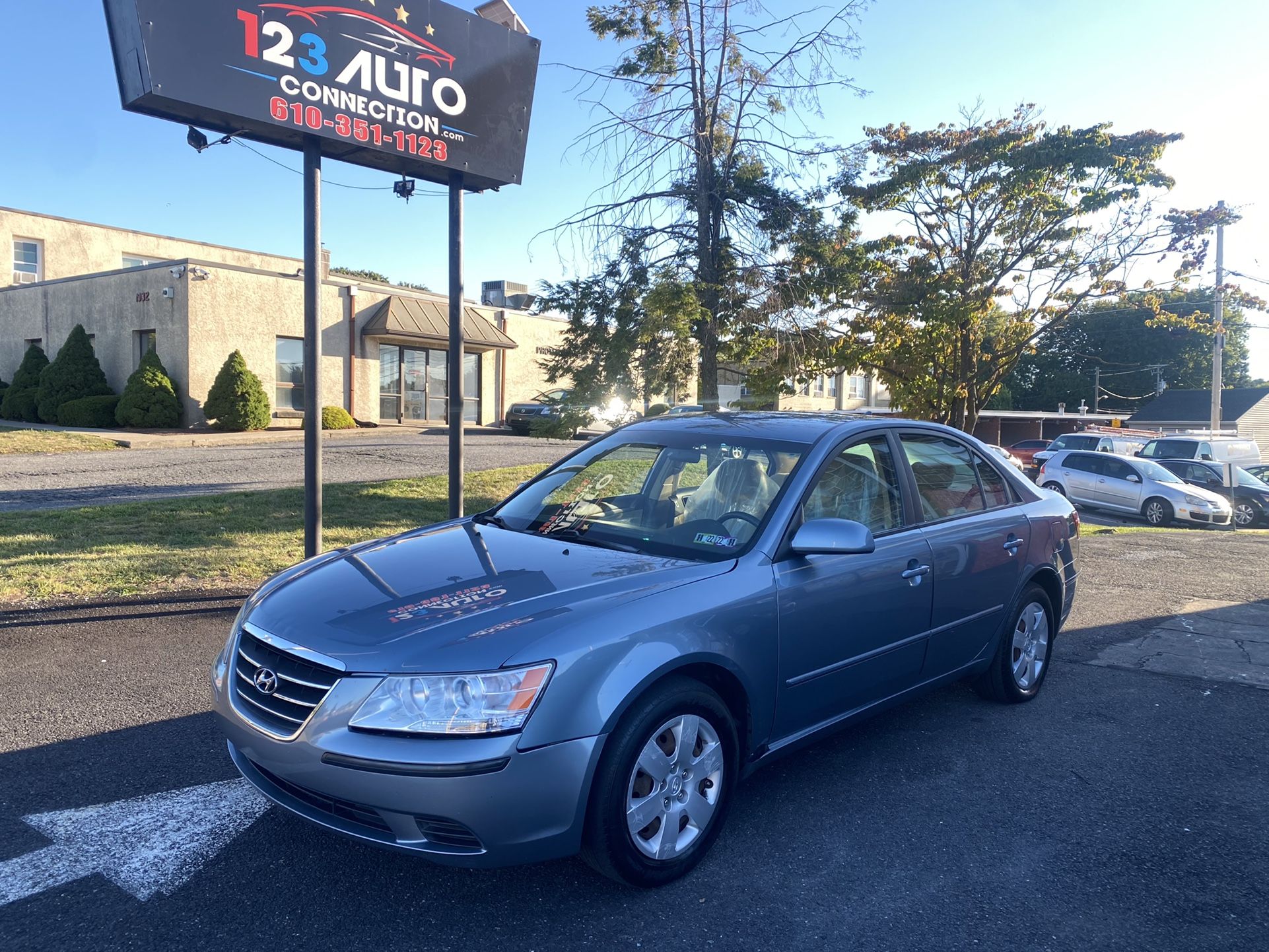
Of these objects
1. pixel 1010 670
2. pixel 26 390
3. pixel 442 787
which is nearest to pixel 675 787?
pixel 442 787

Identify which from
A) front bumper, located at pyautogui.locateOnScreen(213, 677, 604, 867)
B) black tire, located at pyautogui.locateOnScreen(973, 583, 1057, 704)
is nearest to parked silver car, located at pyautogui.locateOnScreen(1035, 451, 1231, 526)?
black tire, located at pyautogui.locateOnScreen(973, 583, 1057, 704)

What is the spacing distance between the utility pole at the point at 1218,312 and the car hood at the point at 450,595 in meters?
18.7

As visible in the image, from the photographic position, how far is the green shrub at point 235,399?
22.6m

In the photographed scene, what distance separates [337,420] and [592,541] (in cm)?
2358

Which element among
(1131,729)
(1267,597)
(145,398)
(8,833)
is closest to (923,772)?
(1131,729)

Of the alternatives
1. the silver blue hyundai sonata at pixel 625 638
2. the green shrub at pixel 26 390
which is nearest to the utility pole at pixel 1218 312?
the silver blue hyundai sonata at pixel 625 638

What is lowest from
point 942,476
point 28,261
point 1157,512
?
point 1157,512

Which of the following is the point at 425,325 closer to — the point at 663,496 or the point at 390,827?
the point at 663,496

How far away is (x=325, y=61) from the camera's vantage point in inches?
289

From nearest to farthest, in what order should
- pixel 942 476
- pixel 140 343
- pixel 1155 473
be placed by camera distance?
pixel 942 476 → pixel 1155 473 → pixel 140 343

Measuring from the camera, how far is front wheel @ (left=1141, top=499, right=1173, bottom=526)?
65.8ft

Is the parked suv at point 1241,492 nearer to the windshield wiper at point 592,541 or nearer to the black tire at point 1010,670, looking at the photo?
the black tire at point 1010,670

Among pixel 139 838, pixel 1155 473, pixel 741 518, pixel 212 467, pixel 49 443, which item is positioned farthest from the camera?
pixel 1155 473

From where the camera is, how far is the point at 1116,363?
66625 mm
